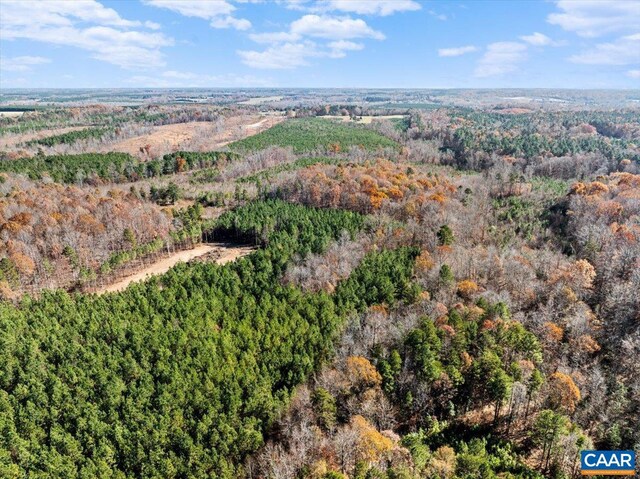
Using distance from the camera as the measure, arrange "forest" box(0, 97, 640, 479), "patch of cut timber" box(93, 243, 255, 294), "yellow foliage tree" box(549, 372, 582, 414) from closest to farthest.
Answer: "forest" box(0, 97, 640, 479) → "yellow foliage tree" box(549, 372, 582, 414) → "patch of cut timber" box(93, 243, 255, 294)

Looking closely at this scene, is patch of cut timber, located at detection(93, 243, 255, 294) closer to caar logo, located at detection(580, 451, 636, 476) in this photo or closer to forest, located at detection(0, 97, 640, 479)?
forest, located at detection(0, 97, 640, 479)

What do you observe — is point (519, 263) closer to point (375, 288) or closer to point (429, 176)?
point (375, 288)

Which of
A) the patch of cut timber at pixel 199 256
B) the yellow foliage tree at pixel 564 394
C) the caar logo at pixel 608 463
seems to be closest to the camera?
the caar logo at pixel 608 463

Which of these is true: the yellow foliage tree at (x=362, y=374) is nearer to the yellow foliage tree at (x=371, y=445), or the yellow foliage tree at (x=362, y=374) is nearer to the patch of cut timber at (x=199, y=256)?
the yellow foliage tree at (x=371, y=445)

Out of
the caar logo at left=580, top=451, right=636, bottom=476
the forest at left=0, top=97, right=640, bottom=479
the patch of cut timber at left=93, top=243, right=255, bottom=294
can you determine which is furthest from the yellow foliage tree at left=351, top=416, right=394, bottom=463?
the patch of cut timber at left=93, top=243, right=255, bottom=294

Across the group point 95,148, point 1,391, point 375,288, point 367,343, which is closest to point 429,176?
point 375,288

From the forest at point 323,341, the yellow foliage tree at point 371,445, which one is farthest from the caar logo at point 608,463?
the yellow foliage tree at point 371,445
